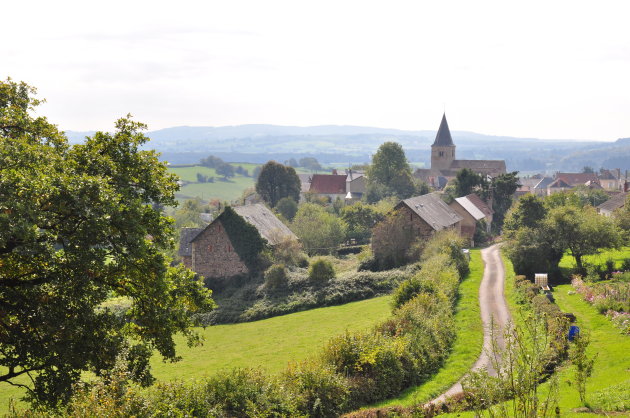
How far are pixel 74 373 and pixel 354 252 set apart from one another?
51.7 meters

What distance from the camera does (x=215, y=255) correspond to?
51.8 m

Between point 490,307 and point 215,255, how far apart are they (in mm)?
26456

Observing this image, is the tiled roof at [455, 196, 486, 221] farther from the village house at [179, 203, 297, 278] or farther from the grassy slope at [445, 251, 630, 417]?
the grassy slope at [445, 251, 630, 417]

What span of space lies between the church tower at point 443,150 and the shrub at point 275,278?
318ft

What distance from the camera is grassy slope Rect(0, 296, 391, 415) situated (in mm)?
27969

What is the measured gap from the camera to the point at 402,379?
21.4 meters

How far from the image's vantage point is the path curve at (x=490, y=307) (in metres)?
21.2

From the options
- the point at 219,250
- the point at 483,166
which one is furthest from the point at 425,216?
the point at 483,166

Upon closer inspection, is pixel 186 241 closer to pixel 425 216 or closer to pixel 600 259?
pixel 425 216

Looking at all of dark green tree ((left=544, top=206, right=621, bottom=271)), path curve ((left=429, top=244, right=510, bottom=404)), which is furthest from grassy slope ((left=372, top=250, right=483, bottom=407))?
dark green tree ((left=544, top=206, right=621, bottom=271))

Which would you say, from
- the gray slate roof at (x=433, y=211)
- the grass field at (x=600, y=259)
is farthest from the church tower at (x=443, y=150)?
the grass field at (x=600, y=259)

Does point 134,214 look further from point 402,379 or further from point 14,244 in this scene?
point 402,379

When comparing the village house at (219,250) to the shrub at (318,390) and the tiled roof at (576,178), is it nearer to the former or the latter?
the shrub at (318,390)

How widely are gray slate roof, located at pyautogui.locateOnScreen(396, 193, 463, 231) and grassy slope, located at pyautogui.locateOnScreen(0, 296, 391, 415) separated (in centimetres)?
1477
